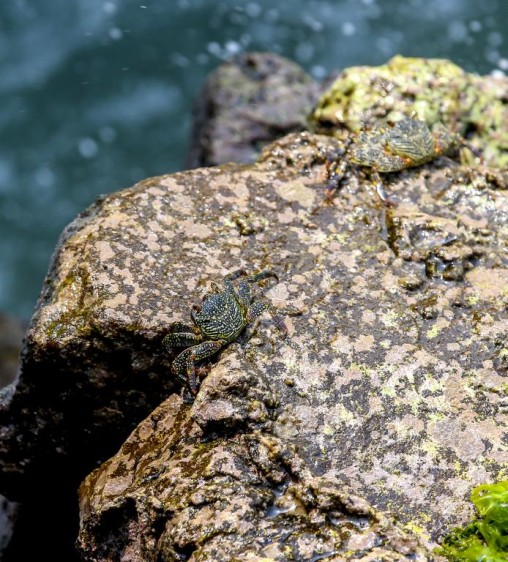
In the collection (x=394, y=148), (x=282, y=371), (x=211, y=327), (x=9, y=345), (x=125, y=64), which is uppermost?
(x=125, y=64)

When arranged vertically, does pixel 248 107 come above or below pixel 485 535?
above

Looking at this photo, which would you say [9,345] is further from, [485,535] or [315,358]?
[485,535]

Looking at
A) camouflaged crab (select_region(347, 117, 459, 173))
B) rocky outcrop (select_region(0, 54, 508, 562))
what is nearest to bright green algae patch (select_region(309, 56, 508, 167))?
camouflaged crab (select_region(347, 117, 459, 173))

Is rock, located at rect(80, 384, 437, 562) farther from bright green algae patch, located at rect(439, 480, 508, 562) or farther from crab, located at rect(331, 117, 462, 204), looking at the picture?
crab, located at rect(331, 117, 462, 204)

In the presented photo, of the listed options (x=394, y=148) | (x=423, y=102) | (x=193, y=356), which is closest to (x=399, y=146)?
(x=394, y=148)

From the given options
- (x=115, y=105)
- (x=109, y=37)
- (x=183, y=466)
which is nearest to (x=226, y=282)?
(x=183, y=466)


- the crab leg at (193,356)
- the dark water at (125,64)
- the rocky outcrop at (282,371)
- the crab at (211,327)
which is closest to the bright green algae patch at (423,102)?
the rocky outcrop at (282,371)

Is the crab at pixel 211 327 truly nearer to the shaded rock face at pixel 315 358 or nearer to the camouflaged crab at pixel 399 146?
the shaded rock face at pixel 315 358

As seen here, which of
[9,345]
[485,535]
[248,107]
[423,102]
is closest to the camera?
[485,535]
